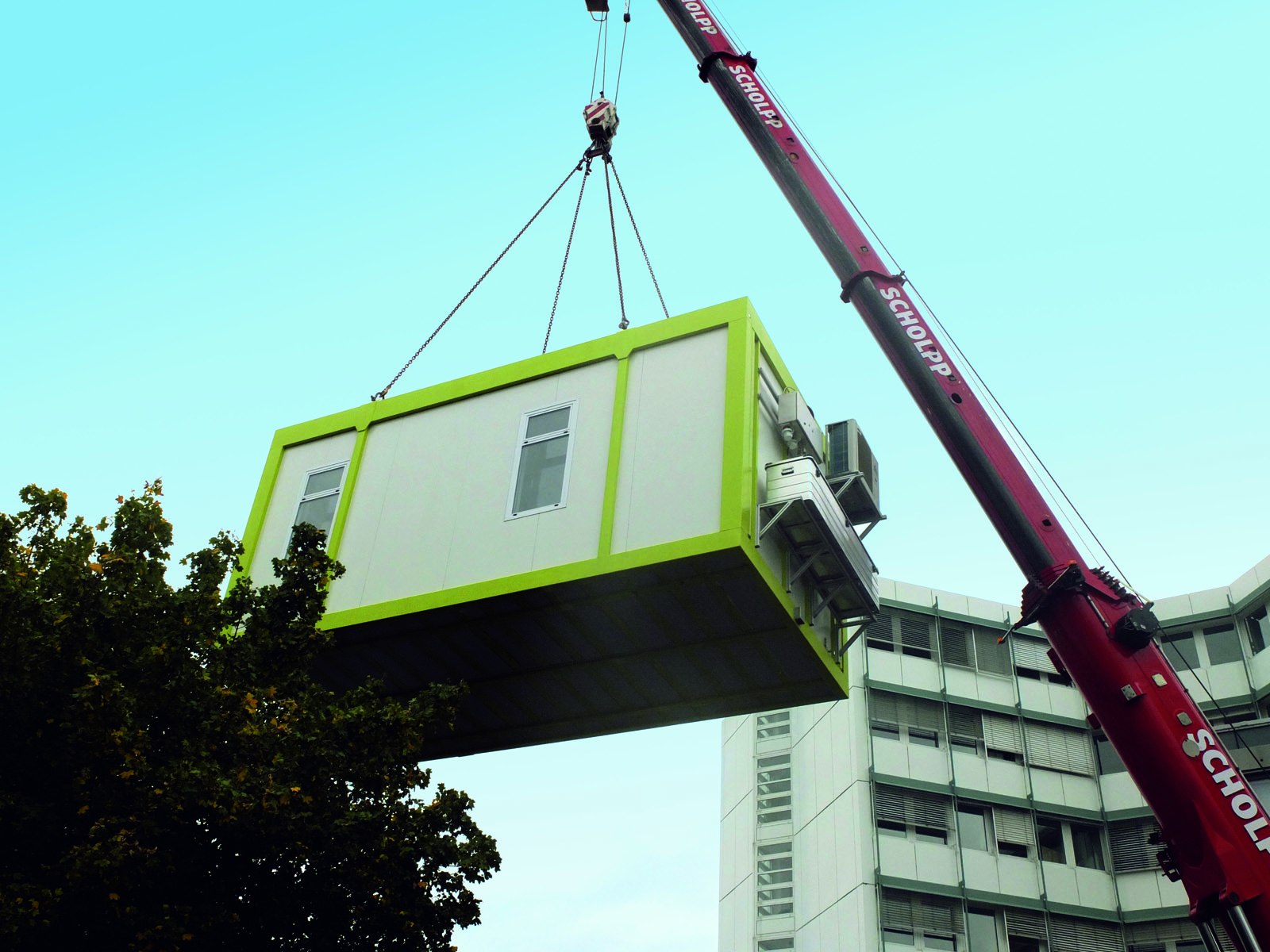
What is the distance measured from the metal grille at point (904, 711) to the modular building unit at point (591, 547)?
24390 millimetres

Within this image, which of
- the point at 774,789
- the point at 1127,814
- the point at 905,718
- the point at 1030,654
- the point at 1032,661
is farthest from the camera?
the point at 774,789

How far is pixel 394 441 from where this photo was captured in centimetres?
1902

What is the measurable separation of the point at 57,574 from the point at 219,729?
2341mm

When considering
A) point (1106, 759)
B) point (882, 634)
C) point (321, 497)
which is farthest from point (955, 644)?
point (321, 497)

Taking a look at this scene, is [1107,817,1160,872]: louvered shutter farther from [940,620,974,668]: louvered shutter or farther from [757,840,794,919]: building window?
[757,840,794,919]: building window

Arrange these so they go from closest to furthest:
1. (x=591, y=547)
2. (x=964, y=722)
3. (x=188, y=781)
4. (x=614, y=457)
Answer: (x=188, y=781) → (x=591, y=547) → (x=614, y=457) → (x=964, y=722)

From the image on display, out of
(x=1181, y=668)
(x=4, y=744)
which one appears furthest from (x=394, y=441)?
(x=1181, y=668)

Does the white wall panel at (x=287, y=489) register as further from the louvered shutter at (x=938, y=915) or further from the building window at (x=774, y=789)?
the building window at (x=774, y=789)

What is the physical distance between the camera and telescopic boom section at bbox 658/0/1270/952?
47.7 feet

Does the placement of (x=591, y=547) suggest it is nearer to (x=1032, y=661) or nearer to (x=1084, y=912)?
(x=1084, y=912)

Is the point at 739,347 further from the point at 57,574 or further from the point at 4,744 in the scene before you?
the point at 4,744

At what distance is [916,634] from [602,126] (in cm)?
2482

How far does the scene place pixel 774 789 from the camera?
149ft

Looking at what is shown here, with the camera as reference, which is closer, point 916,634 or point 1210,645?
point 1210,645
